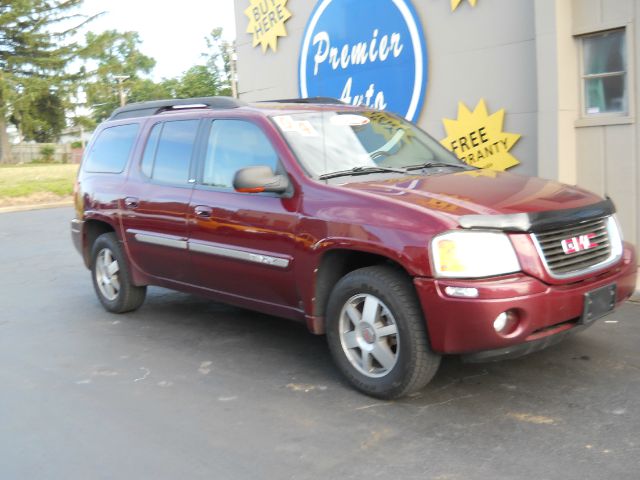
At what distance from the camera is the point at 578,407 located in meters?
4.13

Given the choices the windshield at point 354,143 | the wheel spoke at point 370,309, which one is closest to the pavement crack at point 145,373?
the wheel spoke at point 370,309

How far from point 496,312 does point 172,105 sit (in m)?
3.70

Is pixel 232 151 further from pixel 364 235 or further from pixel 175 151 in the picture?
pixel 364 235

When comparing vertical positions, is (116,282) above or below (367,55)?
below

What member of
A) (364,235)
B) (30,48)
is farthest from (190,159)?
(30,48)

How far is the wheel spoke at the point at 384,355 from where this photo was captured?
4.30 m

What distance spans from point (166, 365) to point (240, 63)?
8.62m

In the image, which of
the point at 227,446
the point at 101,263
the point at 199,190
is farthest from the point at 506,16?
the point at 227,446

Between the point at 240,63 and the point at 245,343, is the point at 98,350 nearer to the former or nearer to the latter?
the point at 245,343

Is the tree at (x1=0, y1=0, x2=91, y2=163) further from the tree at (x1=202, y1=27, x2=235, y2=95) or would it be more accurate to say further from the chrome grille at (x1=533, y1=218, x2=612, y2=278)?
the chrome grille at (x1=533, y1=218, x2=612, y2=278)

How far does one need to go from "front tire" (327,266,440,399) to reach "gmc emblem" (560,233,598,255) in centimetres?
92

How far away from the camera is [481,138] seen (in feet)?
29.2

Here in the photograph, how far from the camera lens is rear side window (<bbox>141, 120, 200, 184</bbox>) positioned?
5828 millimetres

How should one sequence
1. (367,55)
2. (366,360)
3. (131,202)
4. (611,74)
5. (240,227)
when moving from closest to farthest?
(366,360)
(240,227)
(131,202)
(611,74)
(367,55)
